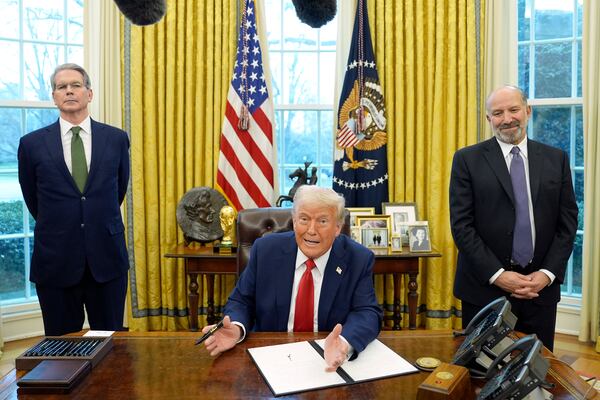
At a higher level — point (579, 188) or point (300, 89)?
point (300, 89)

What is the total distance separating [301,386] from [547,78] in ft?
11.1

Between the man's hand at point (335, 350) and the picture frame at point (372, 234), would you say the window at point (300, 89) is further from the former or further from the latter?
the man's hand at point (335, 350)

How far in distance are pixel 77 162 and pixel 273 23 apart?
215cm

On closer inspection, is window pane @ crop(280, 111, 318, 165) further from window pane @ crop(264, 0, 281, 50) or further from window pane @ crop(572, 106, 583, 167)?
window pane @ crop(572, 106, 583, 167)

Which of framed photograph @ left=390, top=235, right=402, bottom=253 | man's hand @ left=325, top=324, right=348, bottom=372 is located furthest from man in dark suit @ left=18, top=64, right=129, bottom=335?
framed photograph @ left=390, top=235, right=402, bottom=253

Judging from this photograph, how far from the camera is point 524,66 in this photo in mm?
3969

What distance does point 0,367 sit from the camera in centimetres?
A: 329

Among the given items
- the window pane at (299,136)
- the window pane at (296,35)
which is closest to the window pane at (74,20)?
the window pane at (296,35)

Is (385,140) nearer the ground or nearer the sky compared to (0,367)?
nearer the sky

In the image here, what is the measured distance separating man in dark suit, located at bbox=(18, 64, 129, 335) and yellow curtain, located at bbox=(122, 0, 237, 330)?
128 centimetres

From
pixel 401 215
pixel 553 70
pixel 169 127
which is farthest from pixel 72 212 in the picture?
pixel 553 70

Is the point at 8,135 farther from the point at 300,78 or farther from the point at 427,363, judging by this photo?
the point at 427,363

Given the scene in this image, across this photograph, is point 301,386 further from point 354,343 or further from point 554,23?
point 554,23

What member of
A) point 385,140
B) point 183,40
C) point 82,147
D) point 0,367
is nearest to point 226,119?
point 183,40
